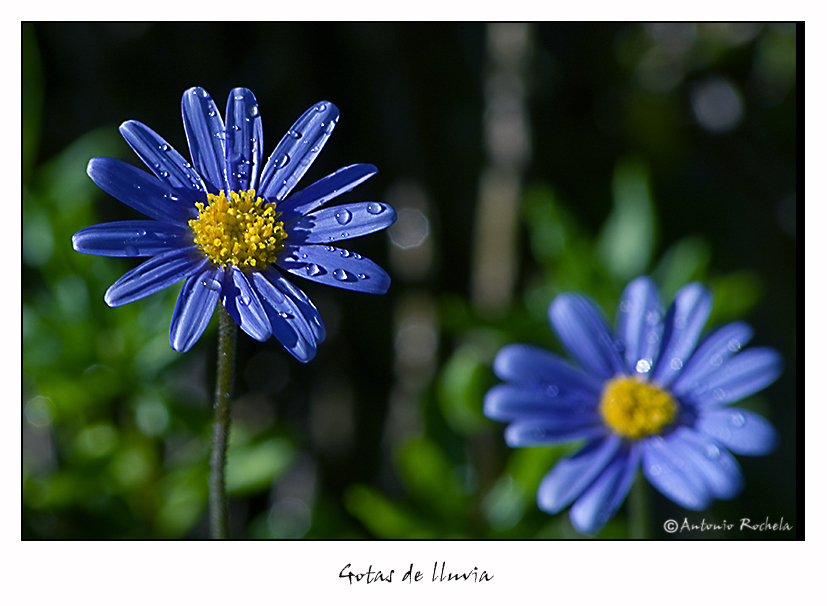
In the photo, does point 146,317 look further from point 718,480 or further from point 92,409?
point 718,480

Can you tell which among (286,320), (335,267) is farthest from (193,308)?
(335,267)

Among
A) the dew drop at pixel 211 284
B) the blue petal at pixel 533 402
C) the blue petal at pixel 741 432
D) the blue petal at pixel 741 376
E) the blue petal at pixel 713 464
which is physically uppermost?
the dew drop at pixel 211 284

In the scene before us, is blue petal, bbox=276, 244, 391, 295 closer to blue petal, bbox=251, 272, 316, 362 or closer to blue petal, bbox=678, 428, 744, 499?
blue petal, bbox=251, 272, 316, 362

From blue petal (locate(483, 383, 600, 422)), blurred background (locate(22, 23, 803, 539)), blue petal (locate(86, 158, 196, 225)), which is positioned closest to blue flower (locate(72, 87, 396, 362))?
blue petal (locate(86, 158, 196, 225))

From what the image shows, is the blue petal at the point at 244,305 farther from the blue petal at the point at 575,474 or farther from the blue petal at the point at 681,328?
the blue petal at the point at 681,328

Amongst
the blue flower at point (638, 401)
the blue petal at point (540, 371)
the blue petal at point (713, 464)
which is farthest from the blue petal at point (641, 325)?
the blue petal at point (713, 464)
